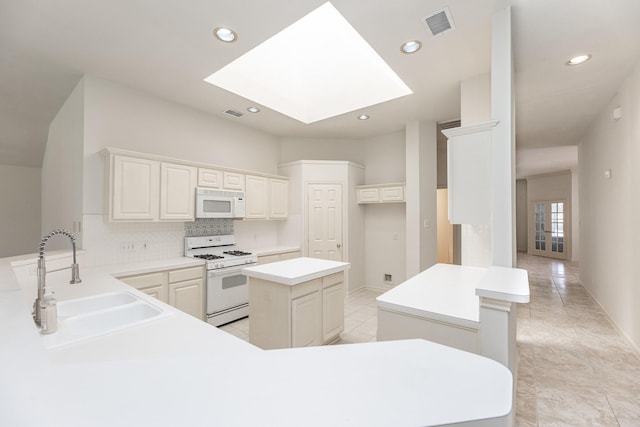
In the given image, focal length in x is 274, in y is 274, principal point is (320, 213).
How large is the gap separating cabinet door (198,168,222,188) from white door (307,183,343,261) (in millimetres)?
1595

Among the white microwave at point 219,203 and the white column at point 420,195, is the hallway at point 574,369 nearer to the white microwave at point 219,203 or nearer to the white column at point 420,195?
the white column at point 420,195

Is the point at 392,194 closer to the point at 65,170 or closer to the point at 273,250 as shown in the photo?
the point at 273,250

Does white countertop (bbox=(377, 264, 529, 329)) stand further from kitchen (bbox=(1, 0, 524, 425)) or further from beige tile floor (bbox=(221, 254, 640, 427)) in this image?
kitchen (bbox=(1, 0, 524, 425))

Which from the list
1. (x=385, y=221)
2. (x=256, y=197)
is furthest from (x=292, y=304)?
(x=385, y=221)

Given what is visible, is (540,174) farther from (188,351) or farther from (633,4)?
(188,351)

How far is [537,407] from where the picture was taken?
81.2 inches

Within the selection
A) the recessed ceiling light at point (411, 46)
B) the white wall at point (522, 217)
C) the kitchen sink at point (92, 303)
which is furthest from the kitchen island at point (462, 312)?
the white wall at point (522, 217)

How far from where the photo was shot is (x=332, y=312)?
9.72 ft

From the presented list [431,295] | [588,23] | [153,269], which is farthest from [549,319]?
[153,269]

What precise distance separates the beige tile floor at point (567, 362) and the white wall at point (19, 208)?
4.46 m

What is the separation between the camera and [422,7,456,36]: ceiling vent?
2125 millimetres

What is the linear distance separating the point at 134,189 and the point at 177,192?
0.48 metres

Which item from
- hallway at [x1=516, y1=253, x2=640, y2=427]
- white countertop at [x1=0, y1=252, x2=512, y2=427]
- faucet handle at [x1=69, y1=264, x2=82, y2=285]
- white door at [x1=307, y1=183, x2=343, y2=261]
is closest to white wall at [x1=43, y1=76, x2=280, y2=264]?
faucet handle at [x1=69, y1=264, x2=82, y2=285]

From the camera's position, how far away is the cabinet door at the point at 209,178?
147 inches
